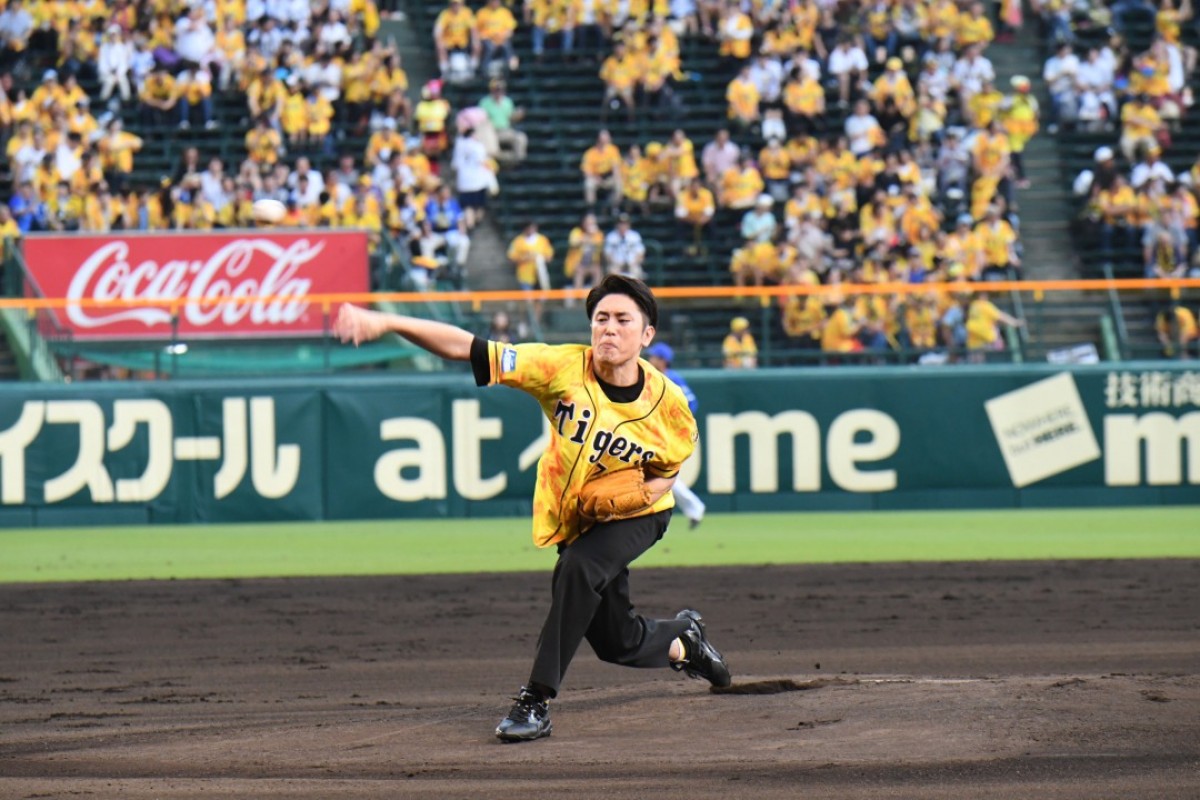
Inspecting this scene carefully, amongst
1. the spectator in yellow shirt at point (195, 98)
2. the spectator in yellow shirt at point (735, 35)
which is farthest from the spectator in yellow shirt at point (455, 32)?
the spectator in yellow shirt at point (735, 35)

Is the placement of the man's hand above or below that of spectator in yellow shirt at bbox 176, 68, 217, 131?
below

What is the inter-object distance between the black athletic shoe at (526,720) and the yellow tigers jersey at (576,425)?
66 cm

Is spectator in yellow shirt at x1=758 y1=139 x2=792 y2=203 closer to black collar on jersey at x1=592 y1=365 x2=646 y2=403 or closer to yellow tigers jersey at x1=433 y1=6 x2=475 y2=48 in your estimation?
yellow tigers jersey at x1=433 y1=6 x2=475 y2=48

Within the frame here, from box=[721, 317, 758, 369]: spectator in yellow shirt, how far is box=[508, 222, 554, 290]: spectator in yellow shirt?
4.85m

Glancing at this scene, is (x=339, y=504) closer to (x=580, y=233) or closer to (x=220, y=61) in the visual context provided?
(x=580, y=233)

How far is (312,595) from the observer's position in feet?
45.8

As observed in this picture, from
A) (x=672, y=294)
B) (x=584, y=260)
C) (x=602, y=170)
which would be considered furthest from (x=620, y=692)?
(x=602, y=170)

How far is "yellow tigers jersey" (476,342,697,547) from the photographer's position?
7.43m

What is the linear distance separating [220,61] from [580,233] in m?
6.99

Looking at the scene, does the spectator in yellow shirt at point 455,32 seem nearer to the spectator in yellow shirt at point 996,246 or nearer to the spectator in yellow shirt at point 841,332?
the spectator in yellow shirt at point 996,246

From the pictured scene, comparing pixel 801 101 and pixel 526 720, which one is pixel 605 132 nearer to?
pixel 801 101

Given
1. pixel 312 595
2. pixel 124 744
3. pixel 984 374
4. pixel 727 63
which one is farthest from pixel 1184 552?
pixel 727 63

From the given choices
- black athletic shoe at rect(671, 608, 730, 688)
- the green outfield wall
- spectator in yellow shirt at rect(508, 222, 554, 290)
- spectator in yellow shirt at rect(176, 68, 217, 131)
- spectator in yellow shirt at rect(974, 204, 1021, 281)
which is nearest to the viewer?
black athletic shoe at rect(671, 608, 730, 688)

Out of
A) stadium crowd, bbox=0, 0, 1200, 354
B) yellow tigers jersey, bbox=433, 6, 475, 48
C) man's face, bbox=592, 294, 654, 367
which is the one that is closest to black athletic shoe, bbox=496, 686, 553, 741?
man's face, bbox=592, 294, 654, 367
